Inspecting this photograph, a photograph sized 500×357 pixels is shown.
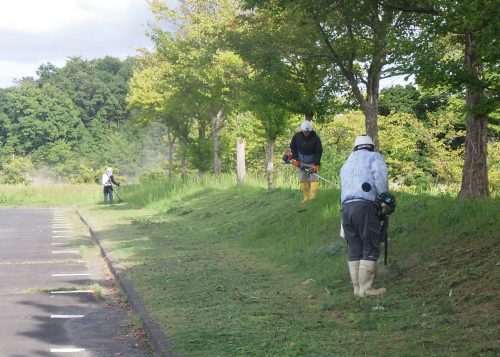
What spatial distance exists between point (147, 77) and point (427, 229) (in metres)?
31.2

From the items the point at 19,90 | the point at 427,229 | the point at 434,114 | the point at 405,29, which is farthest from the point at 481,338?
the point at 19,90

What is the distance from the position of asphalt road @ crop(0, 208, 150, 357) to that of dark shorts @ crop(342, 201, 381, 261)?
262 centimetres

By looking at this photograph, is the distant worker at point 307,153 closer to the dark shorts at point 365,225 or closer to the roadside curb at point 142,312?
the roadside curb at point 142,312

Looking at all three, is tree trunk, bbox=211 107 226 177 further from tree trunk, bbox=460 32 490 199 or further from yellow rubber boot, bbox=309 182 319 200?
tree trunk, bbox=460 32 490 199

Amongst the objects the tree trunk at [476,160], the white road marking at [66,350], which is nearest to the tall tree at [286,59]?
the tree trunk at [476,160]

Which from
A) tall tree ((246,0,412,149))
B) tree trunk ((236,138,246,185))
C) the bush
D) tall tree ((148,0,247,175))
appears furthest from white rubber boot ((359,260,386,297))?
the bush

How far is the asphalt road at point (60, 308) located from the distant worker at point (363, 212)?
2.53 m

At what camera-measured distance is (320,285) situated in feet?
28.8

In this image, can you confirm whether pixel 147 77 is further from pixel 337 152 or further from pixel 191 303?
pixel 191 303

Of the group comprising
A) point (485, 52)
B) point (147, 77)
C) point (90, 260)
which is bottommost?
point (90, 260)

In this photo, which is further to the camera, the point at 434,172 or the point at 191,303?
the point at 434,172

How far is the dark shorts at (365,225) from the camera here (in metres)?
7.61

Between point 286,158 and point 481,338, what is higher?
point 286,158

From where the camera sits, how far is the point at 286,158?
14539 millimetres
